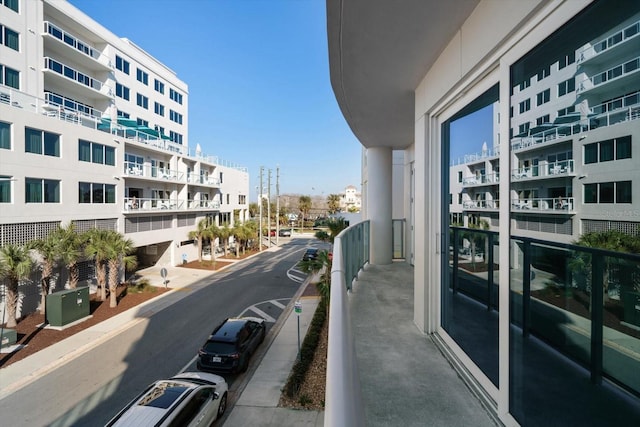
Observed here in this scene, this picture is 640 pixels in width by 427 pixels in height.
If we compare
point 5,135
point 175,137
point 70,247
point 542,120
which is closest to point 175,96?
point 175,137

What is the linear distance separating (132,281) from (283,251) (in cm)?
1652

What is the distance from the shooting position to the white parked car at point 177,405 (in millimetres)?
6051

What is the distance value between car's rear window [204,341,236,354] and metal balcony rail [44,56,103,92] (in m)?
21.3

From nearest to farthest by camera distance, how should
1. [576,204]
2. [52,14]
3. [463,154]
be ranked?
[576,204] → [463,154] → [52,14]

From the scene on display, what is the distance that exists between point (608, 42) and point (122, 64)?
3225 centimetres

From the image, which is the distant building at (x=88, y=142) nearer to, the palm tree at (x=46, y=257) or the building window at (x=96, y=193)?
the building window at (x=96, y=193)

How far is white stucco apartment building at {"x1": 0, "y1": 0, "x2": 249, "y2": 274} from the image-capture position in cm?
1435

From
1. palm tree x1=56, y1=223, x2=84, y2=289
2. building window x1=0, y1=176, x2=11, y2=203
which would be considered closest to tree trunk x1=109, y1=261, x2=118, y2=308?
palm tree x1=56, y1=223, x2=84, y2=289

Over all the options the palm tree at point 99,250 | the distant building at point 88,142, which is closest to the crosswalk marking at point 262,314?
the palm tree at point 99,250

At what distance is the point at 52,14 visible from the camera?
2012 centimetres

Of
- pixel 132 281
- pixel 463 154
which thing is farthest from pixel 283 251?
pixel 463 154

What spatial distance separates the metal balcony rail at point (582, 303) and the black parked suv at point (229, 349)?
28.3 ft

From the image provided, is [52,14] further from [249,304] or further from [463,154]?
[463,154]

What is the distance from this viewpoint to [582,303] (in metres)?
1.86
